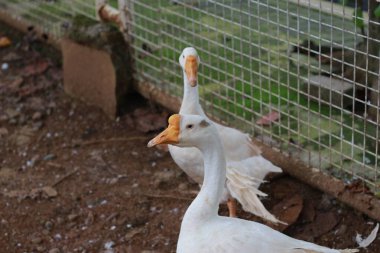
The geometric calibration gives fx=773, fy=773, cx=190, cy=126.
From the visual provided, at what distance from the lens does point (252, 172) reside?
4.21 meters

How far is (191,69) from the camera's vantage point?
4.05 m

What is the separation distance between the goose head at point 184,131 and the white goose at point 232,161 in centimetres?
Answer: 79

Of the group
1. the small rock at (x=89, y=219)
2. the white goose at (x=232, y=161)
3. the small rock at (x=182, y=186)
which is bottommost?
the small rock at (x=89, y=219)

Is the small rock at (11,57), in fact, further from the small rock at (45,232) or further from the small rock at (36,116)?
the small rock at (45,232)

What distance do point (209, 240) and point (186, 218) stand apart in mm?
185

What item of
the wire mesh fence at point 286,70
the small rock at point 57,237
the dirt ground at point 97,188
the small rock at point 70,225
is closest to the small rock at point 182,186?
the dirt ground at point 97,188

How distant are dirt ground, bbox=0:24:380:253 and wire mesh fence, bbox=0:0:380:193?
0.26m

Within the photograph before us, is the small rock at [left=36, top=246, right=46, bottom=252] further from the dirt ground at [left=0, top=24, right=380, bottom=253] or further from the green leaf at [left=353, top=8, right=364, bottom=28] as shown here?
the green leaf at [left=353, top=8, right=364, bottom=28]

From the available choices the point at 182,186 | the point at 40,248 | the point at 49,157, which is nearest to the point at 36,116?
the point at 49,157

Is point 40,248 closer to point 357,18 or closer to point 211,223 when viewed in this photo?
point 211,223

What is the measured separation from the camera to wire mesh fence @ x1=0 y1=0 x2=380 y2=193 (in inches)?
165

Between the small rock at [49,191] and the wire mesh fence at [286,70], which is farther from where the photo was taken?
the small rock at [49,191]

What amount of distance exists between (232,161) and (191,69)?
0.55 metres

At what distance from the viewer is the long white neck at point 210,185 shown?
3.27 metres
